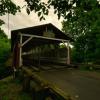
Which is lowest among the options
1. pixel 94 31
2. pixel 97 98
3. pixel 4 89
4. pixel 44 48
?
pixel 4 89

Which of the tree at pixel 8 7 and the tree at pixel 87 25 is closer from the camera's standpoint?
the tree at pixel 87 25

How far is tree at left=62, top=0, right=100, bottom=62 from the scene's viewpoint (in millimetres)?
3867

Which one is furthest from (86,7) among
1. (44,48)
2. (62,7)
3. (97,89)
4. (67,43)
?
(44,48)

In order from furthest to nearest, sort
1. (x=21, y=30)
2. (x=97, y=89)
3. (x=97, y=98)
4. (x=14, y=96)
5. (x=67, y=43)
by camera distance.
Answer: (x=67, y=43) → (x=21, y=30) → (x=14, y=96) → (x=97, y=89) → (x=97, y=98)

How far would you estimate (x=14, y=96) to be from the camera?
39.6ft

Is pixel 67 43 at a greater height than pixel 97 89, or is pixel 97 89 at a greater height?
pixel 67 43

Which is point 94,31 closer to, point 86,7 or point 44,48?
point 44,48

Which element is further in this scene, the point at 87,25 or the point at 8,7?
the point at 87,25

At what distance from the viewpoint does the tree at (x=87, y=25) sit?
12.7 feet

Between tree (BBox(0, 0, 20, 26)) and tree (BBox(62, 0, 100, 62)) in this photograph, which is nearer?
tree (BBox(62, 0, 100, 62))

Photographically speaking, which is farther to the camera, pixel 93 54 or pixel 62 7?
pixel 93 54

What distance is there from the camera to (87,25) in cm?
1670

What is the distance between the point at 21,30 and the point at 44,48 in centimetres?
1070

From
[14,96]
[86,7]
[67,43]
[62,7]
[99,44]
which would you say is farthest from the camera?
[99,44]
